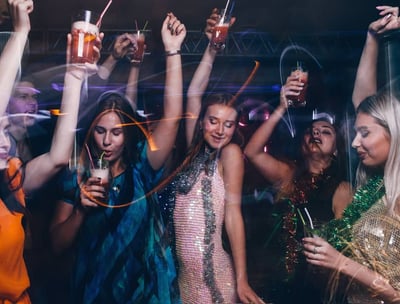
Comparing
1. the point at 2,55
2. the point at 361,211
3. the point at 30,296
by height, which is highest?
the point at 2,55

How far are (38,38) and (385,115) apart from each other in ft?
6.26

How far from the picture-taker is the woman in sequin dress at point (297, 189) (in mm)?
2975

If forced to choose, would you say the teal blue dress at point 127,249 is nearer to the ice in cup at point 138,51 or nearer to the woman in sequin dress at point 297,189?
the ice in cup at point 138,51

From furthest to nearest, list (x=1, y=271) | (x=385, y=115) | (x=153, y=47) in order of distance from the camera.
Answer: (x=385, y=115) < (x=153, y=47) < (x=1, y=271)

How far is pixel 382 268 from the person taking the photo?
299 cm

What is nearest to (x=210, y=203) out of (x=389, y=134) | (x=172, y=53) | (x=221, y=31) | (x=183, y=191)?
(x=183, y=191)

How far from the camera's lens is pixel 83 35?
8.87 feet

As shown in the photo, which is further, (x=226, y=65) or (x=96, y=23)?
(x=226, y=65)

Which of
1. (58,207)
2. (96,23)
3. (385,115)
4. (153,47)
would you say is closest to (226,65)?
(153,47)

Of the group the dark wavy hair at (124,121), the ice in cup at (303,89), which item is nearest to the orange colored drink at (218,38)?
the ice in cup at (303,89)

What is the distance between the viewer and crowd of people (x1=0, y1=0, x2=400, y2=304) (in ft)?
9.04

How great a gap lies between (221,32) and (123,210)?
3.54 feet

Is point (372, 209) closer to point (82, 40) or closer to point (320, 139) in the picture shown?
point (320, 139)

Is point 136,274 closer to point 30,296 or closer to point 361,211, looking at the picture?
point 30,296
